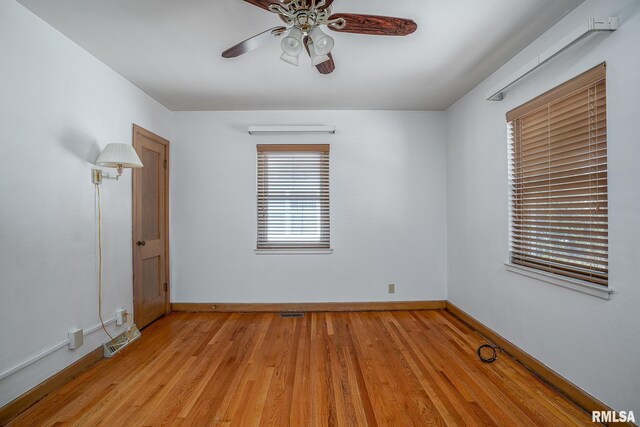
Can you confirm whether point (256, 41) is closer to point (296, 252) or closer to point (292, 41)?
point (292, 41)

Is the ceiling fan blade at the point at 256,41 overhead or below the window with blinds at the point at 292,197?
overhead

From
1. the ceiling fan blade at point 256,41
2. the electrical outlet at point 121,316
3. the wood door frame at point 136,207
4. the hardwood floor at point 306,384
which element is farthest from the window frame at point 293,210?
the ceiling fan blade at point 256,41

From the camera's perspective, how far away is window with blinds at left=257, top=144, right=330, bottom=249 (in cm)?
372

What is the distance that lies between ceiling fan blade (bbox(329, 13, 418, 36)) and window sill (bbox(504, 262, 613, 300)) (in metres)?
1.94

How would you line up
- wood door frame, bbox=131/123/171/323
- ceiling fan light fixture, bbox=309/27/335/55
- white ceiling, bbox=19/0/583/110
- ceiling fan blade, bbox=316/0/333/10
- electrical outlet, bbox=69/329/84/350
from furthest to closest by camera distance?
wood door frame, bbox=131/123/171/323, electrical outlet, bbox=69/329/84/350, white ceiling, bbox=19/0/583/110, ceiling fan light fixture, bbox=309/27/335/55, ceiling fan blade, bbox=316/0/333/10

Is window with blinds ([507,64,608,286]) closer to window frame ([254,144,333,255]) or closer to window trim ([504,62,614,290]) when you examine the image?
Result: window trim ([504,62,614,290])

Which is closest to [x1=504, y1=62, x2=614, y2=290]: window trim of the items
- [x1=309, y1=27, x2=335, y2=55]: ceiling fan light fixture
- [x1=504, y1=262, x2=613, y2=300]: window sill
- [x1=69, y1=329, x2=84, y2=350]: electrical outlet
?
[x1=504, y1=262, x2=613, y2=300]: window sill

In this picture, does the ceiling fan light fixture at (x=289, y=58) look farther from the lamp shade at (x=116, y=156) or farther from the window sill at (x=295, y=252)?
the window sill at (x=295, y=252)

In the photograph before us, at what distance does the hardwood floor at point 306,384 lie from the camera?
5.76ft

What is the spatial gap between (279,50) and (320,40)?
0.86 meters

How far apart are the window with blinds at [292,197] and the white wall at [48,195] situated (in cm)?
162

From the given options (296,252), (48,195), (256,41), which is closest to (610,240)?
(256,41)

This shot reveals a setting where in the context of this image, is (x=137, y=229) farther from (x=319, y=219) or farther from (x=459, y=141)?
(x=459, y=141)

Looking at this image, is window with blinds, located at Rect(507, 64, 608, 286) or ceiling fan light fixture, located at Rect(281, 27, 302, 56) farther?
window with blinds, located at Rect(507, 64, 608, 286)
